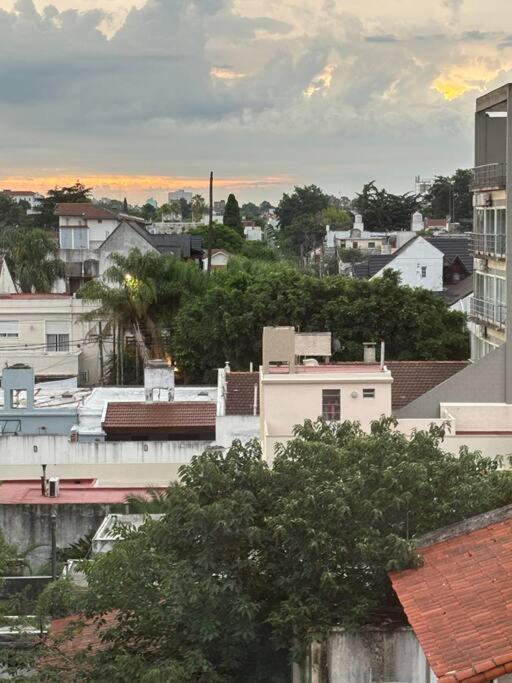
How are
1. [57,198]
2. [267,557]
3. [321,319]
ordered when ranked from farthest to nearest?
1. [57,198]
2. [321,319]
3. [267,557]

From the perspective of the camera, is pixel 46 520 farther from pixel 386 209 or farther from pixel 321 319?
pixel 386 209

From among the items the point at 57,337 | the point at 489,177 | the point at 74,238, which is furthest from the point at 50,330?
the point at 74,238

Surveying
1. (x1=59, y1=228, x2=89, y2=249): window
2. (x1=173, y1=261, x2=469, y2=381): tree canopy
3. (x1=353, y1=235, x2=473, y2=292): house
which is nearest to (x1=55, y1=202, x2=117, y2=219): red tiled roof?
(x1=59, y1=228, x2=89, y2=249): window

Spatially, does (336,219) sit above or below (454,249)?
above

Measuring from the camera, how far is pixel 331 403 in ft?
108

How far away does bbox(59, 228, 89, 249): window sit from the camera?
94.9 meters

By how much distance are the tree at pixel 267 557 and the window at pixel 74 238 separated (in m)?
77.4

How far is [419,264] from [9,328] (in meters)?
26.9

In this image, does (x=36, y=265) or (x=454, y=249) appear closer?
(x=454, y=249)

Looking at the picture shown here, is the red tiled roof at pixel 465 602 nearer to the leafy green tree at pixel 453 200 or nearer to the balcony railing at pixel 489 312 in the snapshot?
the balcony railing at pixel 489 312

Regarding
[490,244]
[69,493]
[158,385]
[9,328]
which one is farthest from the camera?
[9,328]

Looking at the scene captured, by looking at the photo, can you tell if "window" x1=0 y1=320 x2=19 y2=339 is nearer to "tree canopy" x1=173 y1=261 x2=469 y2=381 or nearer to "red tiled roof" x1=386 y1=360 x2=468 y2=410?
"tree canopy" x1=173 y1=261 x2=469 y2=381

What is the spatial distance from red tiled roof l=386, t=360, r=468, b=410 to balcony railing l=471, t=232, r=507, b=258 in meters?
3.75

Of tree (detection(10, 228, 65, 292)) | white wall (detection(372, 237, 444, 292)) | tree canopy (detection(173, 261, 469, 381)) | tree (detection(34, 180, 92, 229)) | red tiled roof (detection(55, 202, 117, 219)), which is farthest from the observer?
tree (detection(34, 180, 92, 229))
